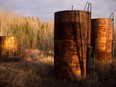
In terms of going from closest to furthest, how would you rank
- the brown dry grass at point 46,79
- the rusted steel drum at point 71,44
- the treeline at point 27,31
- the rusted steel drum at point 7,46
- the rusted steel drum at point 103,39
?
the brown dry grass at point 46,79, the rusted steel drum at point 71,44, the rusted steel drum at point 103,39, the rusted steel drum at point 7,46, the treeline at point 27,31

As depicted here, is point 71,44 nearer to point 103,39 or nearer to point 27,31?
point 103,39

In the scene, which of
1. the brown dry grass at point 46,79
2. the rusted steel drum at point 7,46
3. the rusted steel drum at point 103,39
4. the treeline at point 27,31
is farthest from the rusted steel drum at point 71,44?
the treeline at point 27,31

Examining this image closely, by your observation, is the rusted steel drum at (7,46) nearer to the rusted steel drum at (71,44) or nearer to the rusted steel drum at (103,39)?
the rusted steel drum at (103,39)

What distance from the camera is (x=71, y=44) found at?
8.18 meters

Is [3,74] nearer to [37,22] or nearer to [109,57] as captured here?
[109,57]

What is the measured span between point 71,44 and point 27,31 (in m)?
10.8

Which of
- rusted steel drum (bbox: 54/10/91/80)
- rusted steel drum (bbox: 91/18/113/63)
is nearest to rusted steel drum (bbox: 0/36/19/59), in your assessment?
rusted steel drum (bbox: 91/18/113/63)

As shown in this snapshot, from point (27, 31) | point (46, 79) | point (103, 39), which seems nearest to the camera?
point (46, 79)

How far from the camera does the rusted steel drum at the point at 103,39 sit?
1150 centimetres

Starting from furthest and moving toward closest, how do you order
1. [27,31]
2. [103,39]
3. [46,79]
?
1. [27,31]
2. [103,39]
3. [46,79]

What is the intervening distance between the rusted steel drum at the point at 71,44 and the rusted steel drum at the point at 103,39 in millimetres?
3332

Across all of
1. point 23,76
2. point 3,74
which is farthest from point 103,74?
point 3,74

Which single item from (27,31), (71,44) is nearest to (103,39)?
(71,44)

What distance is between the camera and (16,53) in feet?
42.0
